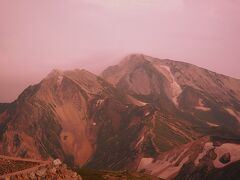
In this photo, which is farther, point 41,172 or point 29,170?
point 41,172

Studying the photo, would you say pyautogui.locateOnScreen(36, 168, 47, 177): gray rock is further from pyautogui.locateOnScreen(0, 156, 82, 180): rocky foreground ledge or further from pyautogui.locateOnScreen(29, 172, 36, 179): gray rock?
pyautogui.locateOnScreen(29, 172, 36, 179): gray rock

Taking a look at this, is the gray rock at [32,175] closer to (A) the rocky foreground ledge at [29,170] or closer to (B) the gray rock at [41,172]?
(A) the rocky foreground ledge at [29,170]

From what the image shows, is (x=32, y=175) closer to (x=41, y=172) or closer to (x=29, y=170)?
(x=29, y=170)

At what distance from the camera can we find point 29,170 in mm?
125062

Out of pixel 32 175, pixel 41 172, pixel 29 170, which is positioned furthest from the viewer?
pixel 41 172

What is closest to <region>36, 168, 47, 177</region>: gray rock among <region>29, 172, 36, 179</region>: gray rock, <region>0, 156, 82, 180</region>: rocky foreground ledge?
<region>0, 156, 82, 180</region>: rocky foreground ledge

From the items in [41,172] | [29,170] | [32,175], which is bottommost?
[41,172]

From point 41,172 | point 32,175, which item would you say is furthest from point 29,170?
point 32,175

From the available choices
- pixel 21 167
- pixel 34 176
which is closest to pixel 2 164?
pixel 21 167

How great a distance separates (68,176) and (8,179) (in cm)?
3587

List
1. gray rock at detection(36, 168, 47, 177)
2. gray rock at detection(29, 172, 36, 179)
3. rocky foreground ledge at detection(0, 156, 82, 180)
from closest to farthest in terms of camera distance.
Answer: rocky foreground ledge at detection(0, 156, 82, 180) → gray rock at detection(29, 172, 36, 179) → gray rock at detection(36, 168, 47, 177)

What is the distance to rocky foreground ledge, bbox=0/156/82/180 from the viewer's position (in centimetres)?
12026

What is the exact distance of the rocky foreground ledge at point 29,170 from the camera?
120 metres

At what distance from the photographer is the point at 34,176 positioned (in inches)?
4840
